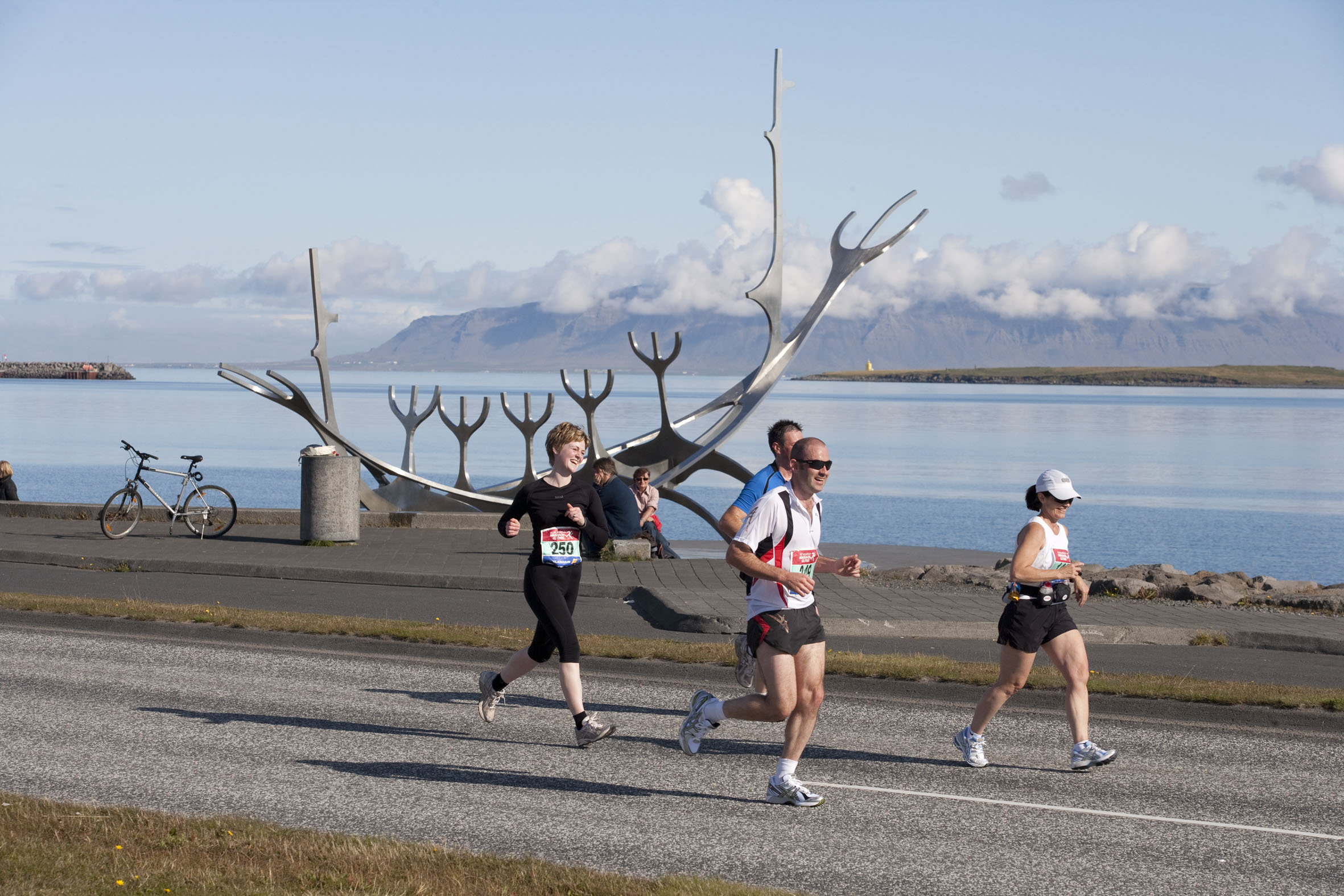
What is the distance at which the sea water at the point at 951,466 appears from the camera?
1428 inches

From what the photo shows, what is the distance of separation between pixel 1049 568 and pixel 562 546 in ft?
8.66

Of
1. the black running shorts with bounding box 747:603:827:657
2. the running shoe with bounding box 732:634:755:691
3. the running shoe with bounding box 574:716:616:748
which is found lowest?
the running shoe with bounding box 574:716:616:748

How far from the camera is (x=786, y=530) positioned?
20.1 ft

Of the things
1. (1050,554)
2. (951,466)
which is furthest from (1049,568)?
(951,466)

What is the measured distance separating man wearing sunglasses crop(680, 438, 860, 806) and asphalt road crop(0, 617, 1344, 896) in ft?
1.19

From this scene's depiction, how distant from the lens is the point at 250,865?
15.9 feet

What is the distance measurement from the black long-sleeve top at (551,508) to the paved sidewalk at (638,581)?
435 cm

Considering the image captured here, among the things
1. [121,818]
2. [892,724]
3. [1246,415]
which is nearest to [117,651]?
Result: [121,818]

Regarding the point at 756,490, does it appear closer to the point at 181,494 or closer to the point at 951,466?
the point at 181,494

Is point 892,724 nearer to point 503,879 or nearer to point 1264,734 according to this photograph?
point 1264,734

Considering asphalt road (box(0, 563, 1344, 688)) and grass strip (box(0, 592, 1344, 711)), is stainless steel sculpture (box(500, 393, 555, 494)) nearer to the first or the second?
asphalt road (box(0, 563, 1344, 688))

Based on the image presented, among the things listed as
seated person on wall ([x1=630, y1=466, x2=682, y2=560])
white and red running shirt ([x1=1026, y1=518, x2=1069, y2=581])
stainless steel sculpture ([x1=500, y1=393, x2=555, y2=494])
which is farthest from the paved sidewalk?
white and red running shirt ([x1=1026, y1=518, x2=1069, y2=581])

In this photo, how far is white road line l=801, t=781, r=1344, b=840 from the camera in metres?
5.95

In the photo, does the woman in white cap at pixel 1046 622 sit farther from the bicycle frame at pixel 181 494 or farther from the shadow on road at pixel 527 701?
the bicycle frame at pixel 181 494
